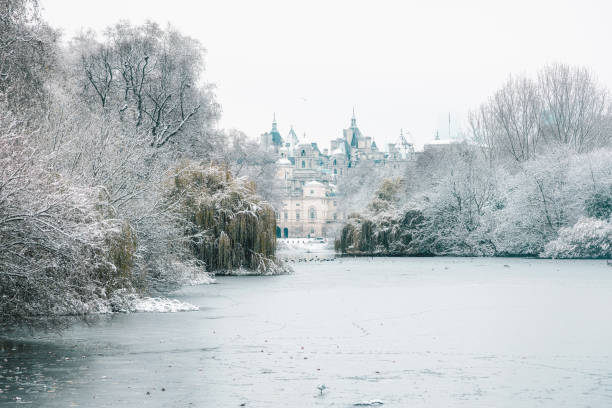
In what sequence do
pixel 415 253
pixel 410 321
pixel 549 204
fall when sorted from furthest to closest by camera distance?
pixel 415 253 < pixel 549 204 < pixel 410 321

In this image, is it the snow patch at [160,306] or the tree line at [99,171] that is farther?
the snow patch at [160,306]

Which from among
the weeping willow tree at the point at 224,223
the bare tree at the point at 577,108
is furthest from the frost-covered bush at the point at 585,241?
the weeping willow tree at the point at 224,223

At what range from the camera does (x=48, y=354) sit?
1378cm

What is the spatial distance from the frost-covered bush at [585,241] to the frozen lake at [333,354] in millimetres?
21783

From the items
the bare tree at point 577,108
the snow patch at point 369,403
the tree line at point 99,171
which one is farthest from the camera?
the bare tree at point 577,108

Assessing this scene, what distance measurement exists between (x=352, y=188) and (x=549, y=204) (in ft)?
205

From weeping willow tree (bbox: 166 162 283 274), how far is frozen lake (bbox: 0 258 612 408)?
754 cm

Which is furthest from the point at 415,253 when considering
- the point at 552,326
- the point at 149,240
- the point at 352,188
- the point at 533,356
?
the point at 352,188

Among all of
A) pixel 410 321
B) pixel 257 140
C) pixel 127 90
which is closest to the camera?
pixel 410 321

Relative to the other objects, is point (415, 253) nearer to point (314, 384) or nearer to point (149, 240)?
point (149, 240)

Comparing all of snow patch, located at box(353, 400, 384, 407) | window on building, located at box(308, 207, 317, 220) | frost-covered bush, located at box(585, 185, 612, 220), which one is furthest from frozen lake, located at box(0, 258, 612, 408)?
window on building, located at box(308, 207, 317, 220)

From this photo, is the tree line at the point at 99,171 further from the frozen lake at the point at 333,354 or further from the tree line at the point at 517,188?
the tree line at the point at 517,188

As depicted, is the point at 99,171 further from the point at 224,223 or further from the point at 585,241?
the point at 585,241

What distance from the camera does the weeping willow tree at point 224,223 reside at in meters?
33.2
